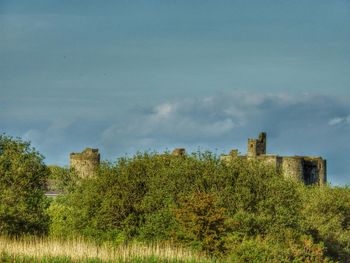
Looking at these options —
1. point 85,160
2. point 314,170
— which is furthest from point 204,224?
point 85,160

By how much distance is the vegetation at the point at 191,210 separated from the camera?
4488 cm

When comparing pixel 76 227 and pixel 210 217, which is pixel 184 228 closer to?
pixel 210 217

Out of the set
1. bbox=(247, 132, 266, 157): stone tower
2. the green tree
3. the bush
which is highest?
bbox=(247, 132, 266, 157): stone tower

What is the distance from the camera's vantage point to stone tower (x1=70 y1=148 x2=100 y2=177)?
8619 centimetres

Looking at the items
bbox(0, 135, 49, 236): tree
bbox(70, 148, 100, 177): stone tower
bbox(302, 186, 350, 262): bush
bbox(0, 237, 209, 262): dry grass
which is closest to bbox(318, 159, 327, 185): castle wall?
bbox(302, 186, 350, 262): bush

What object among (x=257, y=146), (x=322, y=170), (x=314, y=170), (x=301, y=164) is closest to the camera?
(x=301, y=164)

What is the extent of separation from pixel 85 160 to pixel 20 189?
37752 millimetres

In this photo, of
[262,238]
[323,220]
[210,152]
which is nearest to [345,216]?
[323,220]

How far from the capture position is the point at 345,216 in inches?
2741

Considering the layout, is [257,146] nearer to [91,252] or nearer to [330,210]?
[330,210]

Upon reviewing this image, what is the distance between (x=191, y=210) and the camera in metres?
45.1

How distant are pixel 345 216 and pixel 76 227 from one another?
23.7 metres

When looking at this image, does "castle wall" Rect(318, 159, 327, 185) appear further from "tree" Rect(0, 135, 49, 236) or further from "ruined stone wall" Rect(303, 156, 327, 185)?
"tree" Rect(0, 135, 49, 236)

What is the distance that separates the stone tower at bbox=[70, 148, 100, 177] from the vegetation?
93.5ft
